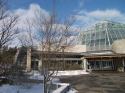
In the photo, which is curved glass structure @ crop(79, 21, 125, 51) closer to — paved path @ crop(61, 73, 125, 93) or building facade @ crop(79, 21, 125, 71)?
building facade @ crop(79, 21, 125, 71)

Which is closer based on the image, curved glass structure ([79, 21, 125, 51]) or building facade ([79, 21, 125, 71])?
building facade ([79, 21, 125, 71])

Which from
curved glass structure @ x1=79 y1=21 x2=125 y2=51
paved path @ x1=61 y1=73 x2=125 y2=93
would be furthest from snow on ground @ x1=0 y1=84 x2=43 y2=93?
curved glass structure @ x1=79 y1=21 x2=125 y2=51

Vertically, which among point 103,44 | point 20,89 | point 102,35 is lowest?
point 20,89

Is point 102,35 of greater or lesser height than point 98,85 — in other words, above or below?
above

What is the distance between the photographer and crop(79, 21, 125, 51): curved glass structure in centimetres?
6723

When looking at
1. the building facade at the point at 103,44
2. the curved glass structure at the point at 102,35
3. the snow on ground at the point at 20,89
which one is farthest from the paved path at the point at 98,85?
the curved glass structure at the point at 102,35

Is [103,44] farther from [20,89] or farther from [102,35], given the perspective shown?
[20,89]

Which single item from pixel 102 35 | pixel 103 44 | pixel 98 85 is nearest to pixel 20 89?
pixel 98 85

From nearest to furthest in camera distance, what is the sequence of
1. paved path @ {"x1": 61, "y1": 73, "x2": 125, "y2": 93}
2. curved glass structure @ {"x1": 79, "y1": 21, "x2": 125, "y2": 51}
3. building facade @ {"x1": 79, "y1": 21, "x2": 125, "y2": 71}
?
paved path @ {"x1": 61, "y1": 73, "x2": 125, "y2": 93} < building facade @ {"x1": 79, "y1": 21, "x2": 125, "y2": 71} < curved glass structure @ {"x1": 79, "y1": 21, "x2": 125, "y2": 51}

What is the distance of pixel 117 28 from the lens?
73.7m

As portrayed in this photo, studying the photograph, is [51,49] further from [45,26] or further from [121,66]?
[121,66]

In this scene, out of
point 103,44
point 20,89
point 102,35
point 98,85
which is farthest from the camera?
point 102,35

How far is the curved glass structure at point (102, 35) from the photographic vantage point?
67231 millimetres

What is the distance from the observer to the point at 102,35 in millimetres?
69500
